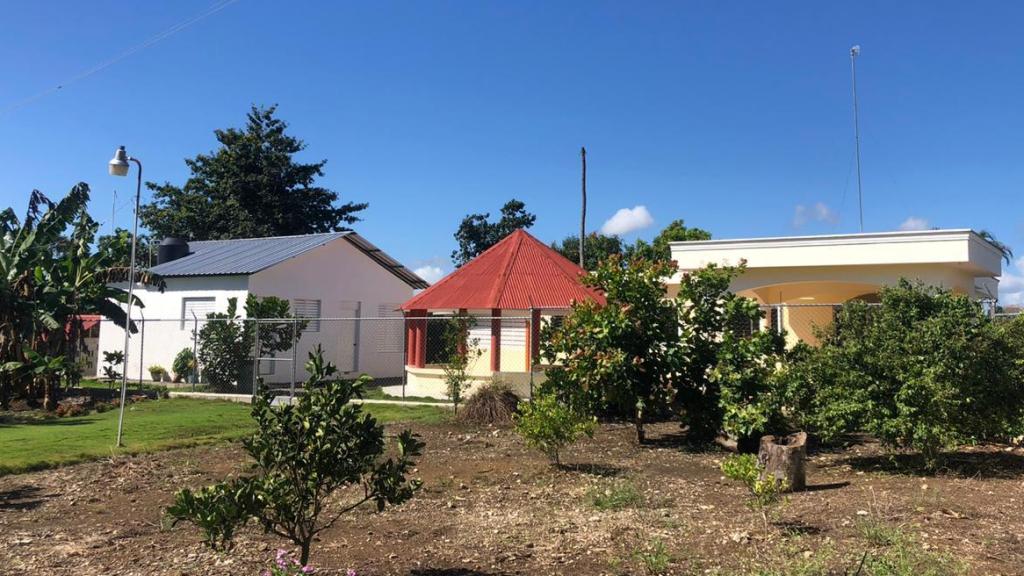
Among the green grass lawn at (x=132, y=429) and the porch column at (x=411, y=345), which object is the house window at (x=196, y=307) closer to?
the green grass lawn at (x=132, y=429)

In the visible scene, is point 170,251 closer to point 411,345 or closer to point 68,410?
point 411,345

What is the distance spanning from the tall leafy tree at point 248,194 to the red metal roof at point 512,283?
2153cm

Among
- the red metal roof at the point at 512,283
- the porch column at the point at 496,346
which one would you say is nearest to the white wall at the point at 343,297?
the red metal roof at the point at 512,283

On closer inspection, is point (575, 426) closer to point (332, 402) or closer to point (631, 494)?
point (631, 494)

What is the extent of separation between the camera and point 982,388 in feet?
25.8

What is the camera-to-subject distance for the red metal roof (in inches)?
752

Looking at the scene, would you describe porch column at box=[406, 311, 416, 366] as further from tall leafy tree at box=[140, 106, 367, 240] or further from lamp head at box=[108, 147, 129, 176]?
tall leafy tree at box=[140, 106, 367, 240]

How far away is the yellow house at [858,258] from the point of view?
16.4m

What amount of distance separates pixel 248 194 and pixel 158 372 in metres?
18.8

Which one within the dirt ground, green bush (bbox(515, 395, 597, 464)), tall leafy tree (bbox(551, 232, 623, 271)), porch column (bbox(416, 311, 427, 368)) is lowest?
the dirt ground

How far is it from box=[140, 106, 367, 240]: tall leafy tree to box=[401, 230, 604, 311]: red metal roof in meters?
21.5

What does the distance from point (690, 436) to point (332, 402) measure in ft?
25.9

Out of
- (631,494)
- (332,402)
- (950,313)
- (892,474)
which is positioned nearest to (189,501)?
(332,402)

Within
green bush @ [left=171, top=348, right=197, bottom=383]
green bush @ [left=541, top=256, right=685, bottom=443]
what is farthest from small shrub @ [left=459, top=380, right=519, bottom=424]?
green bush @ [left=171, top=348, right=197, bottom=383]
